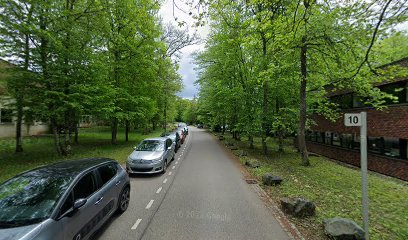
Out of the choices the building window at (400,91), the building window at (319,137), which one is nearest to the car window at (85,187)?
the building window at (400,91)

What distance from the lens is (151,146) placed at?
429 inches

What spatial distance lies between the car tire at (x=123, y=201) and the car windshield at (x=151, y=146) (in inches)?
182

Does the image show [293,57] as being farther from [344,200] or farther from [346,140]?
[344,200]

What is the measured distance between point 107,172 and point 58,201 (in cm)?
169

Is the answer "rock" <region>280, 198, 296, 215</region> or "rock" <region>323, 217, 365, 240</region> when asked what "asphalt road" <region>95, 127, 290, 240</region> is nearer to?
"rock" <region>280, 198, 296, 215</region>

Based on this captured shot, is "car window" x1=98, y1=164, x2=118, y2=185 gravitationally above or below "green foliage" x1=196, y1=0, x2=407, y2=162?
below

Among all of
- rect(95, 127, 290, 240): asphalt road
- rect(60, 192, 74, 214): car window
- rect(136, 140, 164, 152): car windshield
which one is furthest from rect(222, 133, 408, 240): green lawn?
rect(136, 140, 164, 152): car windshield

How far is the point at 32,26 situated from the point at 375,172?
21232mm

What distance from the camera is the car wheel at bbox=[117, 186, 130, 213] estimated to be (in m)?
5.42

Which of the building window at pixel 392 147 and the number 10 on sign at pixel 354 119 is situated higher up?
the number 10 on sign at pixel 354 119

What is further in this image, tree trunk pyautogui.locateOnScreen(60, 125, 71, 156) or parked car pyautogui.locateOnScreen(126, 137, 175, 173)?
tree trunk pyautogui.locateOnScreen(60, 125, 71, 156)

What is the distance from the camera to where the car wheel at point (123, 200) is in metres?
5.42

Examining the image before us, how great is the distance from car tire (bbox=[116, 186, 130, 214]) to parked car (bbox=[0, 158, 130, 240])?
0.37 meters

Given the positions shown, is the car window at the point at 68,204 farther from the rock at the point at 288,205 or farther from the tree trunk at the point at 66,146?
the tree trunk at the point at 66,146
